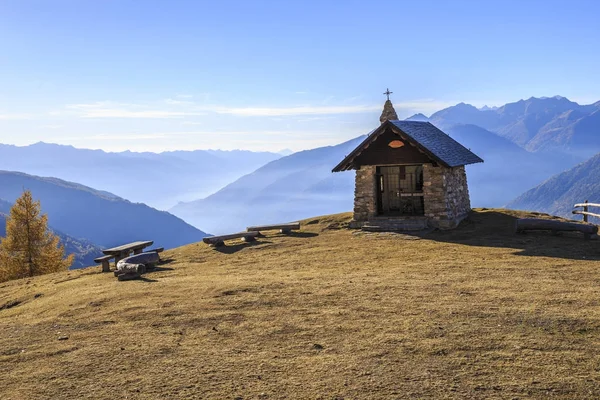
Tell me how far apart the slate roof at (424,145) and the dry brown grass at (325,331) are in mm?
7441

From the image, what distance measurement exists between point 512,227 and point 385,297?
44.3 feet

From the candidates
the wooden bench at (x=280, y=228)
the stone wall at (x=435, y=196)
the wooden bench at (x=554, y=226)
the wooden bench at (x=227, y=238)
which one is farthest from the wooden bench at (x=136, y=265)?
the wooden bench at (x=554, y=226)

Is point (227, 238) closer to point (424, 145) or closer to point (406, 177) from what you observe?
point (424, 145)

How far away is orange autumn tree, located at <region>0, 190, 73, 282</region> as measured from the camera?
33.8 meters

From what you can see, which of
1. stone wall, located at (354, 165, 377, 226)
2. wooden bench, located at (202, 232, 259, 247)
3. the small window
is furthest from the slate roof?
wooden bench, located at (202, 232, 259, 247)

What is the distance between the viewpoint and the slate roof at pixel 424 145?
25.1m

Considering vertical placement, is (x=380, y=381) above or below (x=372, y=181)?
below

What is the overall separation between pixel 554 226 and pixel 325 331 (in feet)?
47.7

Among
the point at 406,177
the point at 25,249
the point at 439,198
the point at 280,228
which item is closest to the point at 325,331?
the point at 439,198

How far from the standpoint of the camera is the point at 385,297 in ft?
41.8


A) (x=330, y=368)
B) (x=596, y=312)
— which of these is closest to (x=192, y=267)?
(x=330, y=368)

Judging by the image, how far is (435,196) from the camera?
2527cm

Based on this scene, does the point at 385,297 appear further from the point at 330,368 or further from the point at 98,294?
the point at 98,294

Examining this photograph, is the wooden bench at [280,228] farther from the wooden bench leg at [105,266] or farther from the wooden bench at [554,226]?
the wooden bench at [554,226]
